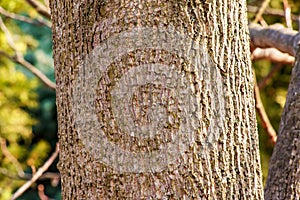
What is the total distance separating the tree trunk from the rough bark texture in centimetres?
56

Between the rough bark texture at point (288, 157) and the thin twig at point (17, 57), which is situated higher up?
the thin twig at point (17, 57)

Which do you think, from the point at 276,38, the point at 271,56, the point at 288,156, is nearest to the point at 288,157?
the point at 288,156

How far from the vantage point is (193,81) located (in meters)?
1.16

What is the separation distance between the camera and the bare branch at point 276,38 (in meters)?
2.21

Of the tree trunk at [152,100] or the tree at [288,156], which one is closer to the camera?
the tree trunk at [152,100]

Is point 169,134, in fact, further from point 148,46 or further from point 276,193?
point 276,193

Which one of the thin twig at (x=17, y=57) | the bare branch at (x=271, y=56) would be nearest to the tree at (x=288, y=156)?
→ the bare branch at (x=271, y=56)

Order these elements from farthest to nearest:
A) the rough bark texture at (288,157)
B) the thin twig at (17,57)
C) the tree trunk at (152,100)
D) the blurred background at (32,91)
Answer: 1. the blurred background at (32,91)
2. the thin twig at (17,57)
3. the rough bark texture at (288,157)
4. the tree trunk at (152,100)

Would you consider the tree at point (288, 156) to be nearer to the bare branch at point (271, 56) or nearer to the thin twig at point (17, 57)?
the bare branch at point (271, 56)

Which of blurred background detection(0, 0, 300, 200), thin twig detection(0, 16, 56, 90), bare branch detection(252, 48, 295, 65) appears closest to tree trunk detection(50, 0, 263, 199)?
bare branch detection(252, 48, 295, 65)

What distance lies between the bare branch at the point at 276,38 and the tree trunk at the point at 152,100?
99cm

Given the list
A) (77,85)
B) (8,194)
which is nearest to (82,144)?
(77,85)

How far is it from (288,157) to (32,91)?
3.73 m

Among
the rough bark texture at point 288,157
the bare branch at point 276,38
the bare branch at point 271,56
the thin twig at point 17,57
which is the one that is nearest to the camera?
the rough bark texture at point 288,157
